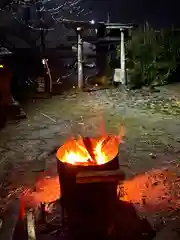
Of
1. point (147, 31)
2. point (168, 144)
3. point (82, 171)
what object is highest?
point (147, 31)

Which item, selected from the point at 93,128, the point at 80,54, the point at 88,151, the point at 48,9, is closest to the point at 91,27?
the point at 80,54

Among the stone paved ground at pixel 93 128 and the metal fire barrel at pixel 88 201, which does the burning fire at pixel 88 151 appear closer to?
the metal fire barrel at pixel 88 201

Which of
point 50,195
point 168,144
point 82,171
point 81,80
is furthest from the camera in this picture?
point 81,80

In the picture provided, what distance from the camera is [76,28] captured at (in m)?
14.8

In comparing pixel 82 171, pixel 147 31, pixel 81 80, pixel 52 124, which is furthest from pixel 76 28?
pixel 82 171

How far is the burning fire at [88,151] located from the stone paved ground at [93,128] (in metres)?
1.78

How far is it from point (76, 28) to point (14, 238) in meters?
11.7

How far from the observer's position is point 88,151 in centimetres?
498

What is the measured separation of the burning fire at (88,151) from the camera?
479cm

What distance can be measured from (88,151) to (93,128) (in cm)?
489

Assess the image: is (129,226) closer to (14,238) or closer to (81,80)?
(14,238)

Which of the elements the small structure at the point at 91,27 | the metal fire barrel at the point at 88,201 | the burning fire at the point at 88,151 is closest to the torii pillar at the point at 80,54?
the small structure at the point at 91,27

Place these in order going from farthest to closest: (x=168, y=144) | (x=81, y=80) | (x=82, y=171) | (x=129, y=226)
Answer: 1. (x=81, y=80)
2. (x=168, y=144)
3. (x=129, y=226)
4. (x=82, y=171)

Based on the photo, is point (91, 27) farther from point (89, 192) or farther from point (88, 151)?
point (89, 192)
